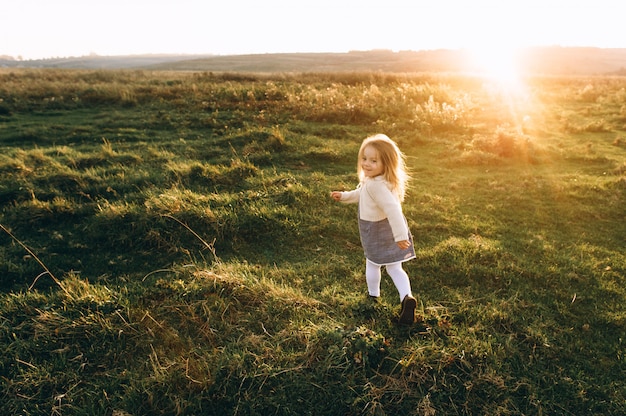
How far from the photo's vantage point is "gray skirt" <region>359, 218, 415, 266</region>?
3.96m

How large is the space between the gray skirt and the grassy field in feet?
2.00

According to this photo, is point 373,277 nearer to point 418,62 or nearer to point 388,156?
point 388,156

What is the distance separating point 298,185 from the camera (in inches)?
290

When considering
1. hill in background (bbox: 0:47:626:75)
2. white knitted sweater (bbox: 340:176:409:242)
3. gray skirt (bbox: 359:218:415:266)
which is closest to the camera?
white knitted sweater (bbox: 340:176:409:242)

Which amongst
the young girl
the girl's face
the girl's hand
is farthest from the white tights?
the girl's face

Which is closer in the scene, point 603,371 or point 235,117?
point 603,371

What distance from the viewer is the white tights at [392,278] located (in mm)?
3979

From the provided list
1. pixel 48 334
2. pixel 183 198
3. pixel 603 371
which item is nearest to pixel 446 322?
pixel 603 371

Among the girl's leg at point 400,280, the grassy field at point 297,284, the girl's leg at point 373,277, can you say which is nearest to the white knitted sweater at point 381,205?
the girl's leg at point 400,280

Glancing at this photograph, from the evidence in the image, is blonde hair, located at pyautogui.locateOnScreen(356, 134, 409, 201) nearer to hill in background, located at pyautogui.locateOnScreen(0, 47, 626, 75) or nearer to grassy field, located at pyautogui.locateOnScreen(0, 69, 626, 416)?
grassy field, located at pyautogui.locateOnScreen(0, 69, 626, 416)

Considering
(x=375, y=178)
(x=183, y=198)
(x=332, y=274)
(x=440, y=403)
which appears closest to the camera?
(x=440, y=403)

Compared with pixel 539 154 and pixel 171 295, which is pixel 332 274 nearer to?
pixel 171 295

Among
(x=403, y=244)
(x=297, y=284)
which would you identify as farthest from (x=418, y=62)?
(x=403, y=244)

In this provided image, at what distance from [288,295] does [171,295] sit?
1300 millimetres
